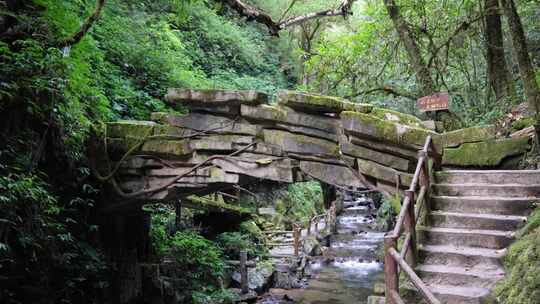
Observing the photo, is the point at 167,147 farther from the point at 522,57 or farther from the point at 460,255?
the point at 522,57

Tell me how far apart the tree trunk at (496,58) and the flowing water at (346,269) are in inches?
253

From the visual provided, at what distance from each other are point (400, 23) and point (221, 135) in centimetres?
445

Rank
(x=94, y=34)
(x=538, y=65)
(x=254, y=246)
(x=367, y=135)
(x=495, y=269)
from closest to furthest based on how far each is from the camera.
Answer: (x=495, y=269), (x=367, y=135), (x=94, y=34), (x=538, y=65), (x=254, y=246)

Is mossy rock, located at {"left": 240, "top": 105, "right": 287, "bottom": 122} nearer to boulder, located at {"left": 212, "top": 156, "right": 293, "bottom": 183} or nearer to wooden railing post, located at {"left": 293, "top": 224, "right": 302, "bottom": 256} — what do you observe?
boulder, located at {"left": 212, "top": 156, "right": 293, "bottom": 183}

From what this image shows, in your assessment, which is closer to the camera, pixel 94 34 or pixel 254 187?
pixel 94 34

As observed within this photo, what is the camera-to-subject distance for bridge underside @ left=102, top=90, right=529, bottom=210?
18.0 ft

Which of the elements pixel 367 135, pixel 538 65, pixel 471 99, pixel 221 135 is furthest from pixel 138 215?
pixel 538 65

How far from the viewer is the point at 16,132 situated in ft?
16.2

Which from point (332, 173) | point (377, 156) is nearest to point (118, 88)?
point (332, 173)

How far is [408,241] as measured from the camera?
3842 mm

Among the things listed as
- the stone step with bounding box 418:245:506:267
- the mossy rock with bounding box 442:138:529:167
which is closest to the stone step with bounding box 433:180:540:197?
the mossy rock with bounding box 442:138:529:167

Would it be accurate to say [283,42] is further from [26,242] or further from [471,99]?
[26,242]

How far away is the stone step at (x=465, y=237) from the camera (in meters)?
4.11

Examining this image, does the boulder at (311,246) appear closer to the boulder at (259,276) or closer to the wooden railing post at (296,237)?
→ the wooden railing post at (296,237)
